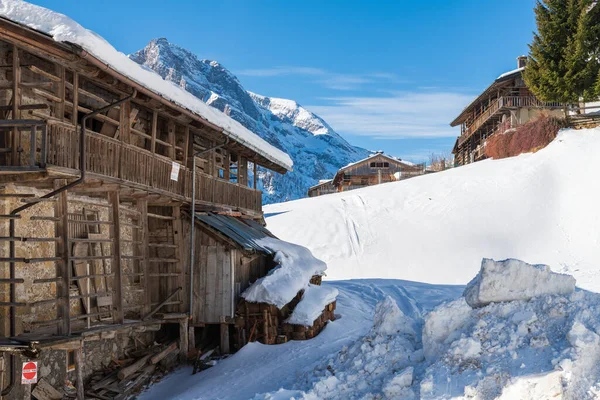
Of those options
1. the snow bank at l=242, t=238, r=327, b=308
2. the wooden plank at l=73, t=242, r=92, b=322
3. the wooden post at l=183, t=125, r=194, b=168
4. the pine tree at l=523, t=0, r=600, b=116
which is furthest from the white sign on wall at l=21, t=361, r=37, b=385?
the pine tree at l=523, t=0, r=600, b=116

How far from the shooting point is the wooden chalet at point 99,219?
1032 centimetres

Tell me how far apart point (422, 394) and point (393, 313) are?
260cm

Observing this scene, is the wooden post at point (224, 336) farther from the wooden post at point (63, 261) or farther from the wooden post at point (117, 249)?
the wooden post at point (63, 261)

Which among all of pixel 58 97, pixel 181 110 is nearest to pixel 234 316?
pixel 181 110

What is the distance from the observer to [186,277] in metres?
16.1

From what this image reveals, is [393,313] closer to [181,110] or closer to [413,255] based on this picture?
[181,110]

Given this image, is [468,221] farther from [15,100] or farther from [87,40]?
[15,100]

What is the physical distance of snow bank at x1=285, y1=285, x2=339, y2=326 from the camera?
49.7ft

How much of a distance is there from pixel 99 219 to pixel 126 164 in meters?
1.77

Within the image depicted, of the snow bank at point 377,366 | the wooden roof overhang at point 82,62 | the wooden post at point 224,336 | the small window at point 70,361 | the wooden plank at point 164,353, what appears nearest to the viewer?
the snow bank at point 377,366

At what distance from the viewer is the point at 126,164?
503 inches

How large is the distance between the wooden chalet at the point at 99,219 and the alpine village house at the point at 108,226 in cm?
3

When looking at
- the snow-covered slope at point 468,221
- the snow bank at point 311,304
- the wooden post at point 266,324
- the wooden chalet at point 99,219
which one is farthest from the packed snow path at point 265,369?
the snow-covered slope at point 468,221

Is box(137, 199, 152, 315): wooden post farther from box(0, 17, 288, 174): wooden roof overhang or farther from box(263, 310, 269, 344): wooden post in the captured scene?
box(263, 310, 269, 344): wooden post
